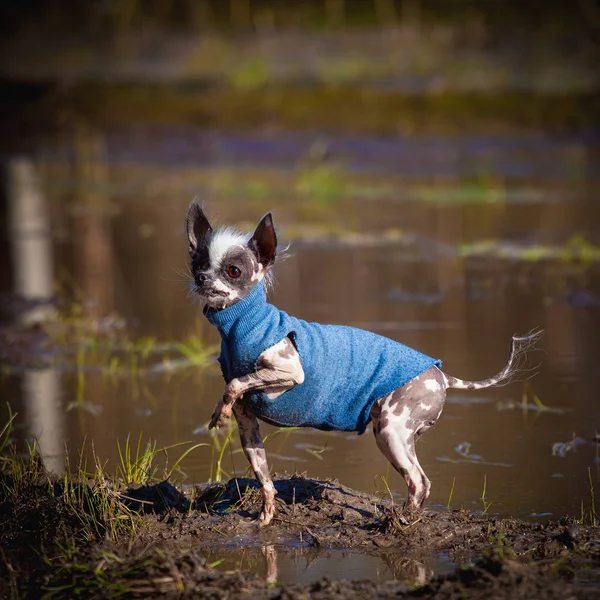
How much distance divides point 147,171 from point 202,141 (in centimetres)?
161

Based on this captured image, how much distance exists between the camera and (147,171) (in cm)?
2056

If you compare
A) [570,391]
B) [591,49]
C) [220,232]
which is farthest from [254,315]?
[591,49]

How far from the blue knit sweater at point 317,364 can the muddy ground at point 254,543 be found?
467 millimetres

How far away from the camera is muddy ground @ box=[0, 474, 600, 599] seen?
4680 mm

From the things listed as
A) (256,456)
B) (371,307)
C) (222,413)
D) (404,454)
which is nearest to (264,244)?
(222,413)

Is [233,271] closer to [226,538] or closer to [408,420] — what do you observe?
[408,420]

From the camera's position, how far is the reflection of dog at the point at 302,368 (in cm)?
534

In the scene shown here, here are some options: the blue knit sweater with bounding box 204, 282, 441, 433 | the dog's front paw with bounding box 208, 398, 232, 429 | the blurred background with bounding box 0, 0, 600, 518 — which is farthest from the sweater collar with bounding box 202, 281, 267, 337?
the blurred background with bounding box 0, 0, 600, 518

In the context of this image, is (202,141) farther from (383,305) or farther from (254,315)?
(254,315)

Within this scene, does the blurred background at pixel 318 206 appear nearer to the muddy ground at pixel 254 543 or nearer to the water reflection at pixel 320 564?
the muddy ground at pixel 254 543

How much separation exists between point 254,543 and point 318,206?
37.2 feet

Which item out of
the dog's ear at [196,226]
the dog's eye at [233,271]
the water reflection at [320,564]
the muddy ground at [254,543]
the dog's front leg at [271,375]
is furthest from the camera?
the dog's ear at [196,226]

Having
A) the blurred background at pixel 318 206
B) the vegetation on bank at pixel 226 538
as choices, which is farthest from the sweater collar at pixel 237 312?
the blurred background at pixel 318 206

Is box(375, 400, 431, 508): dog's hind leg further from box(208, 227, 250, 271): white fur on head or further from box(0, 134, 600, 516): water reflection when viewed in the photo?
box(208, 227, 250, 271): white fur on head
